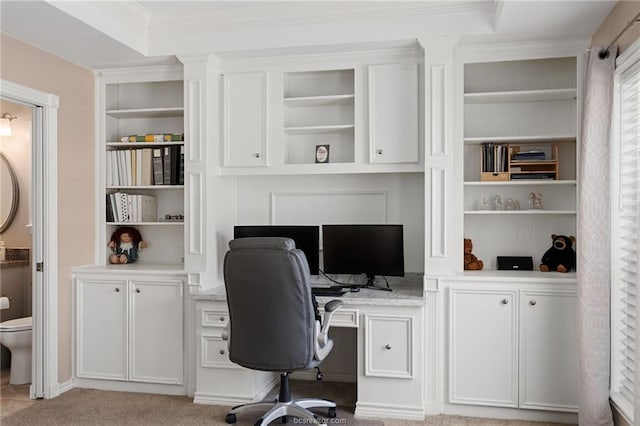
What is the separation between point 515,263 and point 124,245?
9.83ft

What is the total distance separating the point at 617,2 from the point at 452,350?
2.25 meters

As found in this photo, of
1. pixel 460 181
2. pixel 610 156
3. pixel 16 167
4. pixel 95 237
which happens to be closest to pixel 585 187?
pixel 610 156

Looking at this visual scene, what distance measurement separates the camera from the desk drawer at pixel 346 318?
3.57 m

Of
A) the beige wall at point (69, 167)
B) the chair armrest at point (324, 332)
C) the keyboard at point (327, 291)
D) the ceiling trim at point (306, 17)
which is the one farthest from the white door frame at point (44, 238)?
the chair armrest at point (324, 332)

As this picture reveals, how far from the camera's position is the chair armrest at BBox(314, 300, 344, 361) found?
3.19 m

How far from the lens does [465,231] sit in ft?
13.3

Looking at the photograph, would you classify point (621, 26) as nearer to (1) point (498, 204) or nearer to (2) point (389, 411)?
(1) point (498, 204)

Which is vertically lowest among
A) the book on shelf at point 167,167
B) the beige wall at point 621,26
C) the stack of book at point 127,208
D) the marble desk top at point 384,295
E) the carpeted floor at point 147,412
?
the carpeted floor at point 147,412

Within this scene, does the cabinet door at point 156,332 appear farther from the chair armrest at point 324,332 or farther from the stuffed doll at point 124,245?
the chair armrest at point 324,332

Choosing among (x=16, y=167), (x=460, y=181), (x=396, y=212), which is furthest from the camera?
(x=16, y=167)

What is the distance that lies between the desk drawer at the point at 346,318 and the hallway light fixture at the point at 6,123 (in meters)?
2.98

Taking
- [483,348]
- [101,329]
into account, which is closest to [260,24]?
[101,329]

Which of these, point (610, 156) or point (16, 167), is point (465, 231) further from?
point (16, 167)

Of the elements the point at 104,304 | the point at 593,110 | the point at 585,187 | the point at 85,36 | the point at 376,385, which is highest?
the point at 85,36
